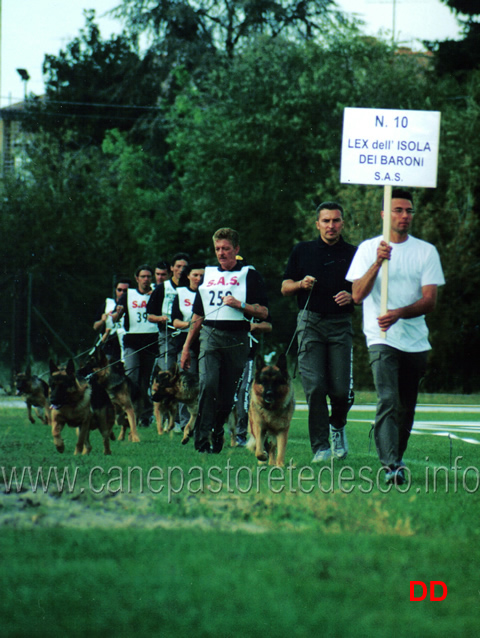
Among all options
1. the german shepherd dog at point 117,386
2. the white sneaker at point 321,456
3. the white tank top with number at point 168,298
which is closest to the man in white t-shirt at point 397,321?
the white sneaker at point 321,456

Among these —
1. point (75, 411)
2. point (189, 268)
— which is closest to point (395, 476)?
point (75, 411)

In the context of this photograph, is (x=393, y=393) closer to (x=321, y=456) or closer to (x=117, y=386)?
(x=321, y=456)

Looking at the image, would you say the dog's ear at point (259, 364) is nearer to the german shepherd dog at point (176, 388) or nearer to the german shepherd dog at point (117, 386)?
the german shepherd dog at point (117, 386)

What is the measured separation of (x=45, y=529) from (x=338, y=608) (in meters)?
2.06

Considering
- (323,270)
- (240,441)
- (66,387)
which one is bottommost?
(240,441)

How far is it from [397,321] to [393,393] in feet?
1.74

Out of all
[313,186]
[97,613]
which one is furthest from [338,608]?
[313,186]

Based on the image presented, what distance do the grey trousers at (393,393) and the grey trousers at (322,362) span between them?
5.72ft

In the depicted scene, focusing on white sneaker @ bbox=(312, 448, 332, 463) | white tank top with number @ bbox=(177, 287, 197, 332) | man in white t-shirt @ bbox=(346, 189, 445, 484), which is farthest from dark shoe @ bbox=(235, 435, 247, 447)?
→ man in white t-shirt @ bbox=(346, 189, 445, 484)

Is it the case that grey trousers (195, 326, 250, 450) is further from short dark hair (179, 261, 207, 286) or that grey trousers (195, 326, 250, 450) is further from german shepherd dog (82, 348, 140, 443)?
short dark hair (179, 261, 207, 286)

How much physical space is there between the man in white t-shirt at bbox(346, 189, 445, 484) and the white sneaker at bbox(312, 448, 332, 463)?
5.06 feet

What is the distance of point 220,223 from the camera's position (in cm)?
3925

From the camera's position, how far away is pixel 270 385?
986 centimetres

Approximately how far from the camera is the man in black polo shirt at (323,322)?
32.6 feet
